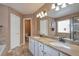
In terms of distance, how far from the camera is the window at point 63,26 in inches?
104

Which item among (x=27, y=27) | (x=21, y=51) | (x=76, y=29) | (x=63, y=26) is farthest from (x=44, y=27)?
(x=76, y=29)

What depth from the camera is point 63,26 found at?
279 centimetres

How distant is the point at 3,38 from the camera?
2881mm

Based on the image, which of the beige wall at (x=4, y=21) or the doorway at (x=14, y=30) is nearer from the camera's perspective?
the beige wall at (x=4, y=21)

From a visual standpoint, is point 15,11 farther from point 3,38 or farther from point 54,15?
point 54,15

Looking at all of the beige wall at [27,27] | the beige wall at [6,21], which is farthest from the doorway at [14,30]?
the beige wall at [27,27]

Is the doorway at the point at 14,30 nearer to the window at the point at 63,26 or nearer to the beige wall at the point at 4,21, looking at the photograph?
the beige wall at the point at 4,21

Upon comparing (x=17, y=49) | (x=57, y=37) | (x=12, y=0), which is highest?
(x=12, y=0)

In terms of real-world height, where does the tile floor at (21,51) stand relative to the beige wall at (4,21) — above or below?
below

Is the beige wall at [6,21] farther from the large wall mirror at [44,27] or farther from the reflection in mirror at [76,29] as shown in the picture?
the reflection in mirror at [76,29]

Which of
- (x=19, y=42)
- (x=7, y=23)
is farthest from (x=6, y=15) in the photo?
(x=19, y=42)

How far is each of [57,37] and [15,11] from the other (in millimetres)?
1082

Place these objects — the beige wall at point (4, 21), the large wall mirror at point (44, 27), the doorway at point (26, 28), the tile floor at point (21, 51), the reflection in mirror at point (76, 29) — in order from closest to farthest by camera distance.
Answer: the reflection in mirror at point (76, 29)
the tile floor at point (21, 51)
the beige wall at point (4, 21)
the doorway at point (26, 28)
the large wall mirror at point (44, 27)

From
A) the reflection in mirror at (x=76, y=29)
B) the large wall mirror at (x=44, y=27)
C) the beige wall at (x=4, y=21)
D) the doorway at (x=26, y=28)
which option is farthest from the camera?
the large wall mirror at (x=44, y=27)
